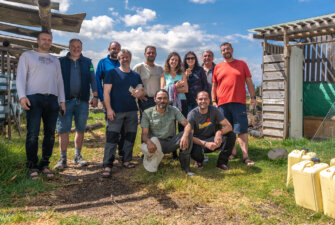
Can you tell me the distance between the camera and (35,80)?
13.0 ft

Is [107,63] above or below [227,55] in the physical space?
below

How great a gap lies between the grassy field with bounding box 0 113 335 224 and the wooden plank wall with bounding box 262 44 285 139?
9.39ft

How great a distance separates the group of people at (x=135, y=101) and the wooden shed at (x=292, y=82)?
3135 mm

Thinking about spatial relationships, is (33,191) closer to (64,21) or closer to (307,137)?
(64,21)

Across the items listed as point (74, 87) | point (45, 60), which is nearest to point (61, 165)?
point (74, 87)

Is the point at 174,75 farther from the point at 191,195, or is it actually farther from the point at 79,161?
the point at 79,161

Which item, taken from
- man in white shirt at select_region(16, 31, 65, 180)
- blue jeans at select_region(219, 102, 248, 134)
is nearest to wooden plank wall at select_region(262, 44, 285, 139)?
blue jeans at select_region(219, 102, 248, 134)

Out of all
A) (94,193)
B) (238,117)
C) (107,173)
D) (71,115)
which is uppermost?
(71,115)

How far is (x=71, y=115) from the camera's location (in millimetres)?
4672

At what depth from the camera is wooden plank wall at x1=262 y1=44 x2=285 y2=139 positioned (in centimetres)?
769

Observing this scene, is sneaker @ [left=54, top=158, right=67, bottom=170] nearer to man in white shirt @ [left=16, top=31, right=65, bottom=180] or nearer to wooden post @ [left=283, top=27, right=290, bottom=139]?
man in white shirt @ [left=16, top=31, right=65, bottom=180]

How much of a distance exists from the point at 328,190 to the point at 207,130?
2151 mm

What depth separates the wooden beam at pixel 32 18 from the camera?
4824 mm

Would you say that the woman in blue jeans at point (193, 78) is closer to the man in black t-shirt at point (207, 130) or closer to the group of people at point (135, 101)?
the group of people at point (135, 101)
